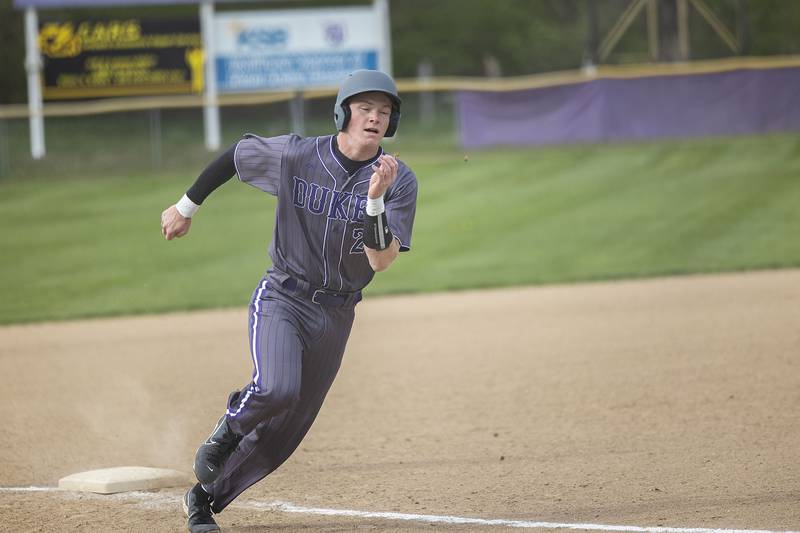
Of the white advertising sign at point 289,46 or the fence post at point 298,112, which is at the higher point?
the white advertising sign at point 289,46

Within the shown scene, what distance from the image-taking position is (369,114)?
4.95m

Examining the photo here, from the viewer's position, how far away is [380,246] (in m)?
4.75

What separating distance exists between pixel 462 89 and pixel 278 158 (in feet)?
57.6

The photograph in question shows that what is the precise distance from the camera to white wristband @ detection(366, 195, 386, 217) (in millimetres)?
4680

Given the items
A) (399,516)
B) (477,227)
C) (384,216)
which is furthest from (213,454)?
(477,227)

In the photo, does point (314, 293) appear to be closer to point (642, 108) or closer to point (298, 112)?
point (298, 112)

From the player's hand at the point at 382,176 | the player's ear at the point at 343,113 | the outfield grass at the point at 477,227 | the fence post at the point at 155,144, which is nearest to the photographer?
the player's hand at the point at 382,176

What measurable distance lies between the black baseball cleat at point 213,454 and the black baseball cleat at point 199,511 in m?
0.10

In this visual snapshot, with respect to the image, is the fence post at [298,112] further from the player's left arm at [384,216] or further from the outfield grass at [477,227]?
the player's left arm at [384,216]

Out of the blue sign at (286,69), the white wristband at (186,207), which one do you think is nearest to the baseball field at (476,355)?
the white wristband at (186,207)

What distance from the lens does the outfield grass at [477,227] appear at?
14.5 metres

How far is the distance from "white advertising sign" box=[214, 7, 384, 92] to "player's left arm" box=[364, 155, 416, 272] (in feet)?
68.8

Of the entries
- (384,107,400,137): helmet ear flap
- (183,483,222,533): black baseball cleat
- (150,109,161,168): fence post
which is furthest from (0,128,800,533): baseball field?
(150,109,161,168): fence post

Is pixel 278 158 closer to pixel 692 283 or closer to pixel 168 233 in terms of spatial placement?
pixel 168 233
